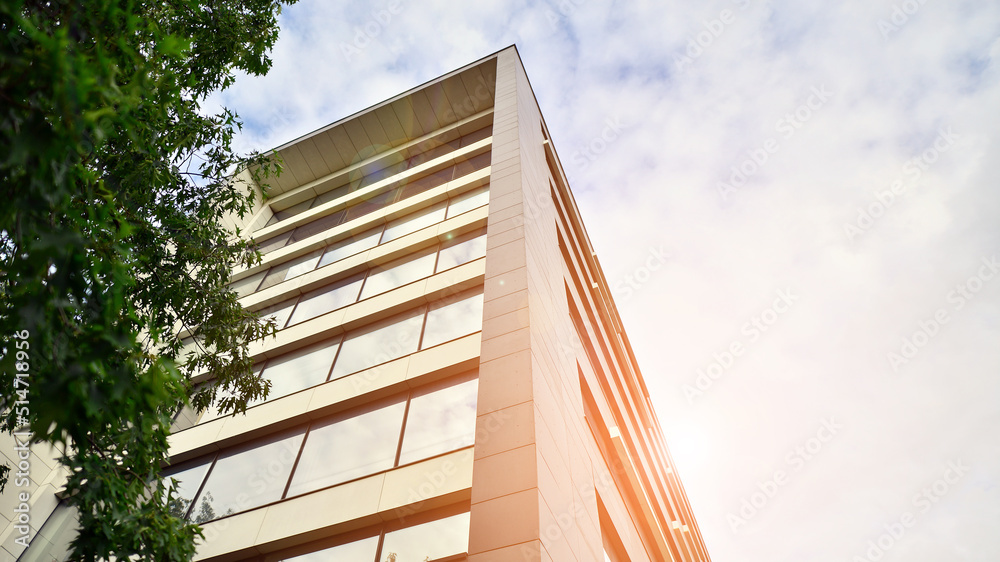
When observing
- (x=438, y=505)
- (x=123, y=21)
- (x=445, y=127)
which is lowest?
(x=438, y=505)

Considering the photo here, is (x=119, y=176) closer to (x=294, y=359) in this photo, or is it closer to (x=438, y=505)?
(x=438, y=505)

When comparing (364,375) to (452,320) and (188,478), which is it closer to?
(452,320)

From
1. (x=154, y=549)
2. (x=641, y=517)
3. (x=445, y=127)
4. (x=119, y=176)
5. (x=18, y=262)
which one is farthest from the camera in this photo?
(x=445, y=127)

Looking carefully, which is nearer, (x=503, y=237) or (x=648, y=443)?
(x=503, y=237)

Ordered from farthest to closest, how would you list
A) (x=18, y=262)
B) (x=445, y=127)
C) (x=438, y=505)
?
(x=445, y=127), (x=438, y=505), (x=18, y=262)

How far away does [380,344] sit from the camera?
1262 cm

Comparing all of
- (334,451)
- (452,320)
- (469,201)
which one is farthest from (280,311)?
(334,451)

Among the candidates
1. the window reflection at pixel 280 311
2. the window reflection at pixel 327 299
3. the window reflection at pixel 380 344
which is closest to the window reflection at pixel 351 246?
the window reflection at pixel 327 299

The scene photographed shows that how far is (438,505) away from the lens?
26.4 feet

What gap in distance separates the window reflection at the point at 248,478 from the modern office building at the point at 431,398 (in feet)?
0.15

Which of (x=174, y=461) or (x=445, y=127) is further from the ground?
(x=445, y=127)

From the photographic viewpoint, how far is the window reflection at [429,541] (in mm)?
7379

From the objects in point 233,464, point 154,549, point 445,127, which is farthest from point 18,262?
point 445,127

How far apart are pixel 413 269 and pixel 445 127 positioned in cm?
1043
